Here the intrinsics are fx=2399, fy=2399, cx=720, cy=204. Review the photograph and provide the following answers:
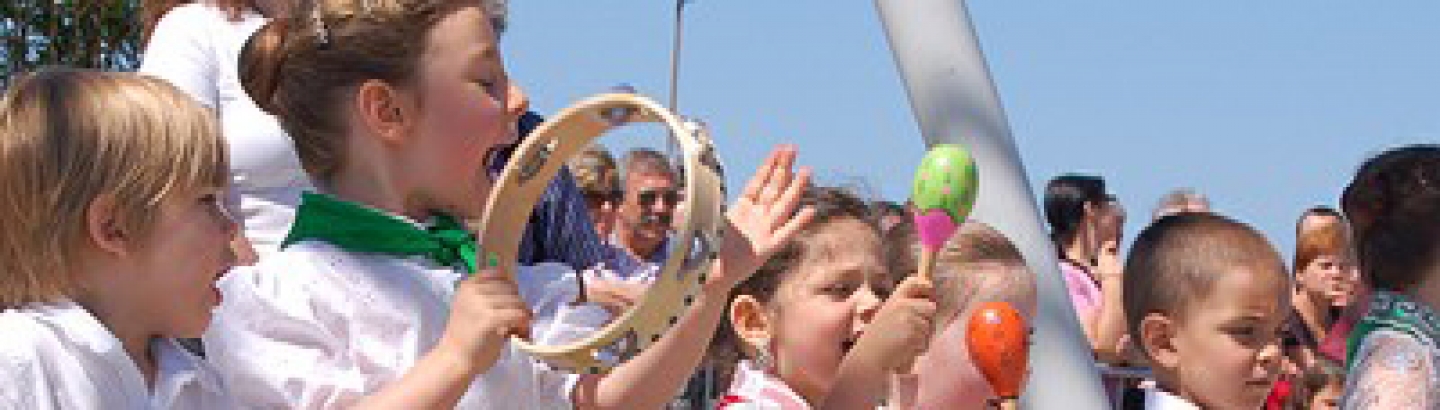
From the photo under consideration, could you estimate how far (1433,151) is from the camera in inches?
226

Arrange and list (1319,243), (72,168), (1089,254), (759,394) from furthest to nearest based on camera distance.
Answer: (1319,243) → (1089,254) → (759,394) → (72,168)

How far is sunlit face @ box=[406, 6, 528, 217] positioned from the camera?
3551 mm

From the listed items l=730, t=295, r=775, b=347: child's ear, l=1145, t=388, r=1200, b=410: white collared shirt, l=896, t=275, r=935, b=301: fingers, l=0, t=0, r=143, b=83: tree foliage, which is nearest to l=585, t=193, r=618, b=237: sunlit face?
l=1145, t=388, r=1200, b=410: white collared shirt

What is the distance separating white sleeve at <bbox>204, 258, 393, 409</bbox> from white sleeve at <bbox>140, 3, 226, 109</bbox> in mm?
919

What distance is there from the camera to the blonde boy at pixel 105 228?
3.12m

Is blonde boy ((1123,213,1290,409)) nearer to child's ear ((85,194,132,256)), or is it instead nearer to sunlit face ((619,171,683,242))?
child's ear ((85,194,132,256))

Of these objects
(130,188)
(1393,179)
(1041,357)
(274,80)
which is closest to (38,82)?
(130,188)

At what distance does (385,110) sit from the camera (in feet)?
11.7

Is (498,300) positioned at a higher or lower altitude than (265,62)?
lower

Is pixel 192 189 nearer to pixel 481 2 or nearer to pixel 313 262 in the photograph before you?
pixel 313 262

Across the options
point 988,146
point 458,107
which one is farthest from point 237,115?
point 988,146

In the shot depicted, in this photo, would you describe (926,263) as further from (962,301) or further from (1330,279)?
(1330,279)

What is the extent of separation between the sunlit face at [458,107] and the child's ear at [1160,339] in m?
1.94

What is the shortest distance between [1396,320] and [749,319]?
5.46ft
